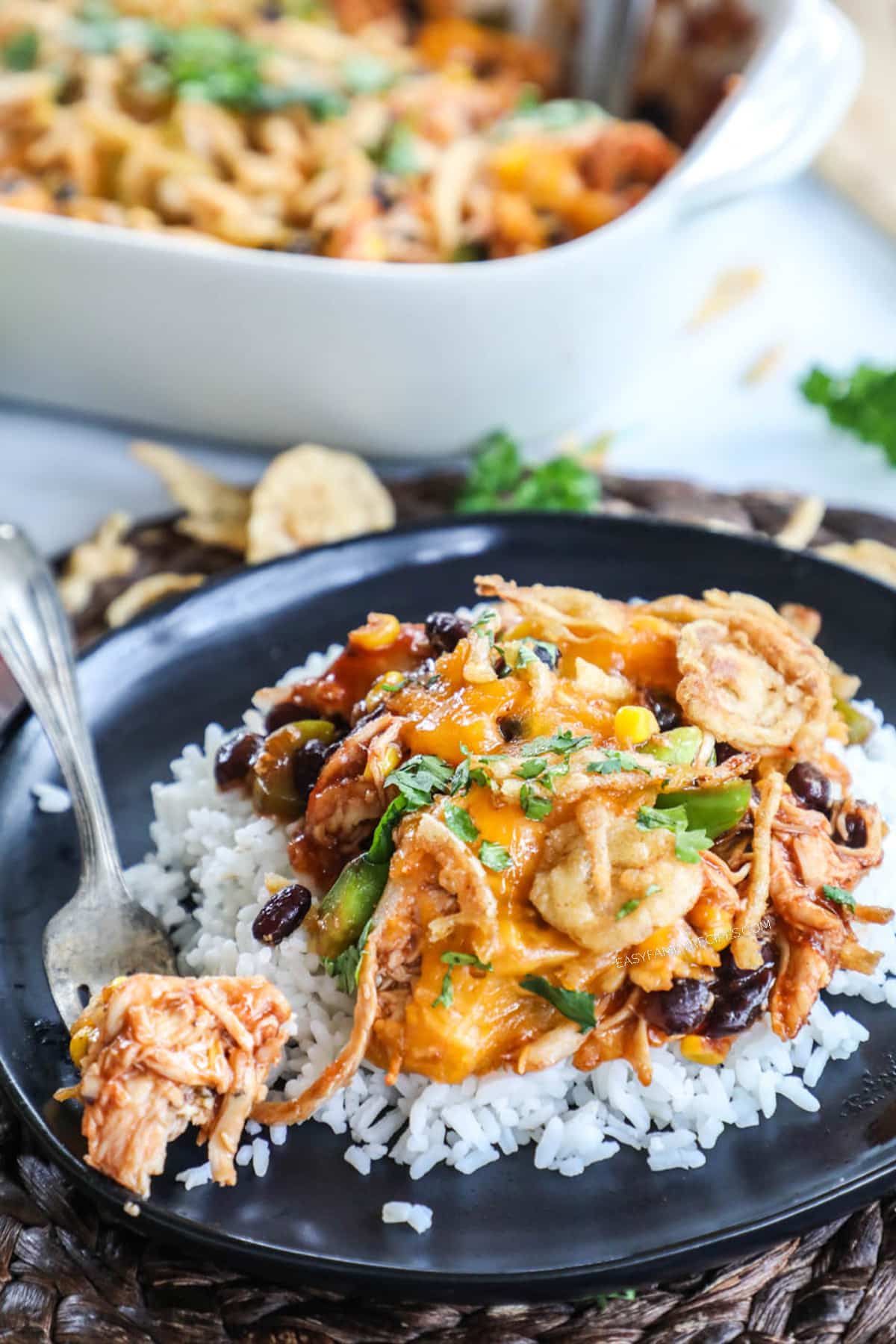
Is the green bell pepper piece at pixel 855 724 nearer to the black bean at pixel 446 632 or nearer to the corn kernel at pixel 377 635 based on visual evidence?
the black bean at pixel 446 632

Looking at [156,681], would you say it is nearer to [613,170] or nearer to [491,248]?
[491,248]

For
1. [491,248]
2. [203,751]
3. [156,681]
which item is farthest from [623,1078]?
[491,248]

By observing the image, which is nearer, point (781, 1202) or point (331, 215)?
point (781, 1202)

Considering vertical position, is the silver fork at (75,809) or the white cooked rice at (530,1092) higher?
the white cooked rice at (530,1092)

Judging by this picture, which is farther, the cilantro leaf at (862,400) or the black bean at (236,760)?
the cilantro leaf at (862,400)

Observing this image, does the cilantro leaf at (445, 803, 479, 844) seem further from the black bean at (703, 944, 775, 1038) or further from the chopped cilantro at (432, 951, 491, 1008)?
the black bean at (703, 944, 775, 1038)

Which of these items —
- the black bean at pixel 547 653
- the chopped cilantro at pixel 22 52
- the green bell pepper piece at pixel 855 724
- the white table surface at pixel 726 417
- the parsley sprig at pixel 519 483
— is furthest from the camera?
the chopped cilantro at pixel 22 52

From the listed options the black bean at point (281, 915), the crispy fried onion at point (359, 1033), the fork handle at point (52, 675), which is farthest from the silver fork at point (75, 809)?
the crispy fried onion at point (359, 1033)

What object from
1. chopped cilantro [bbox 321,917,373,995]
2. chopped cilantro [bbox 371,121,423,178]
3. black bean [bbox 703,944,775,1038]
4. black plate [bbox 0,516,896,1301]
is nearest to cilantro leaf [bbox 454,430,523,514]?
black plate [bbox 0,516,896,1301]
